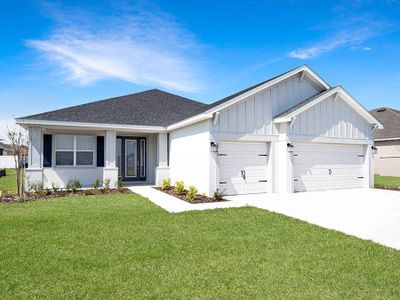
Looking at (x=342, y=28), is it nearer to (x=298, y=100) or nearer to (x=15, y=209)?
(x=298, y=100)

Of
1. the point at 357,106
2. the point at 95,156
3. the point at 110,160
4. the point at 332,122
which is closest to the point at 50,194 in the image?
the point at 110,160

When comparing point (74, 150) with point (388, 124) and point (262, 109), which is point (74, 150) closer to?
point (262, 109)

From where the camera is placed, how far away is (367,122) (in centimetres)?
1416

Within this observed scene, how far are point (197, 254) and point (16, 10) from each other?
1146 centimetres

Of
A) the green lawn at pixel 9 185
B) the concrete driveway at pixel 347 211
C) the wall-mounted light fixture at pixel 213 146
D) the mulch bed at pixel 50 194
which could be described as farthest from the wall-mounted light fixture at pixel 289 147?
the green lawn at pixel 9 185

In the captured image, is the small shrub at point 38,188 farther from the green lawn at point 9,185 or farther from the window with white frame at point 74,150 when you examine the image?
the window with white frame at point 74,150

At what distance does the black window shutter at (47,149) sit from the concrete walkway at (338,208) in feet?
Answer: 20.1

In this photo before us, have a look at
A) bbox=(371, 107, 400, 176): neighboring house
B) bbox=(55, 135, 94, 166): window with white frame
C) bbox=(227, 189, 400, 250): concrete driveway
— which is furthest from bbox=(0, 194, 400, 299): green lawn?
bbox=(371, 107, 400, 176): neighboring house

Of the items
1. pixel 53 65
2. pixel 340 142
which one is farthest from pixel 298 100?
pixel 53 65

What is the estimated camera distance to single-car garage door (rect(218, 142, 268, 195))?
11133 millimetres

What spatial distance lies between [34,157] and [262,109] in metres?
10.4

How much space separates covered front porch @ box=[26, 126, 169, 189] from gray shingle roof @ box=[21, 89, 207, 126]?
21.0 inches

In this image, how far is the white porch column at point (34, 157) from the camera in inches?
497

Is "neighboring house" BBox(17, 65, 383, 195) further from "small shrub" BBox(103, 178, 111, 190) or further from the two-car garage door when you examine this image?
"small shrub" BBox(103, 178, 111, 190)
